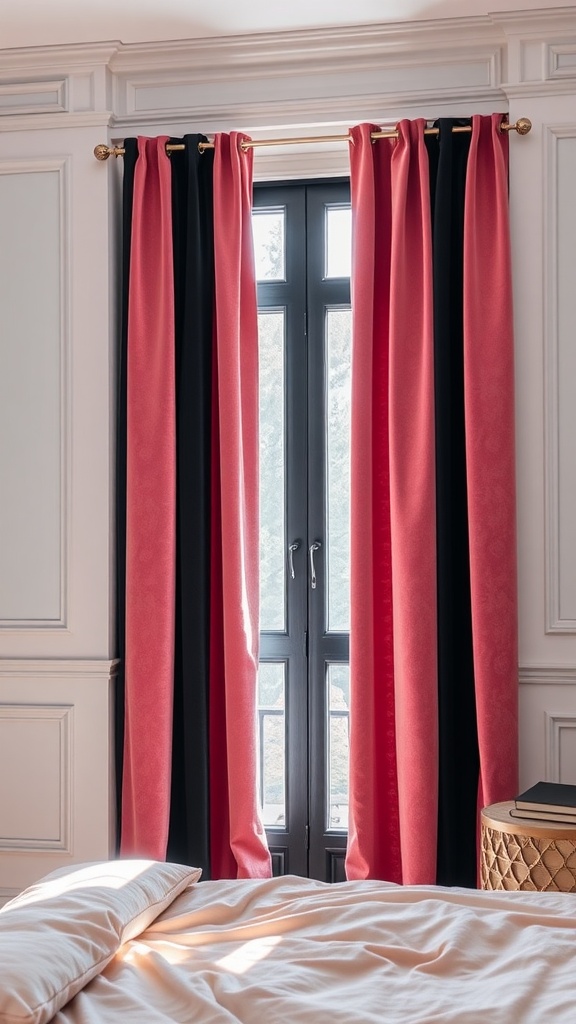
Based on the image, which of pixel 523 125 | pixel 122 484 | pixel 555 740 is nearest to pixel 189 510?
pixel 122 484

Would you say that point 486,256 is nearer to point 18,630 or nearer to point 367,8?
point 367,8

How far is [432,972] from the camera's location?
1500 mm

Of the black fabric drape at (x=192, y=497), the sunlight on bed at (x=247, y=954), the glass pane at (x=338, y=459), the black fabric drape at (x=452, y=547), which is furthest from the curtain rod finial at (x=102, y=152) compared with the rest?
the sunlight on bed at (x=247, y=954)

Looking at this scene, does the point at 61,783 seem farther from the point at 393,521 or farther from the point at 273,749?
the point at 393,521

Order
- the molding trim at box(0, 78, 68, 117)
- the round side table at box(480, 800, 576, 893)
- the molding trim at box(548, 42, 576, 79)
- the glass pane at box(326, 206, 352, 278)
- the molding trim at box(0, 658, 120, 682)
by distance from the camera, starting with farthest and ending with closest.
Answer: the glass pane at box(326, 206, 352, 278), the molding trim at box(0, 78, 68, 117), the molding trim at box(0, 658, 120, 682), the molding trim at box(548, 42, 576, 79), the round side table at box(480, 800, 576, 893)

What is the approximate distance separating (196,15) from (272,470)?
56.5 inches

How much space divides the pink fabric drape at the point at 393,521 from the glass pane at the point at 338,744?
0.80 feet

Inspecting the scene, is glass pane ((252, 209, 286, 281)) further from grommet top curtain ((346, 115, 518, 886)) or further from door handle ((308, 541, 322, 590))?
door handle ((308, 541, 322, 590))

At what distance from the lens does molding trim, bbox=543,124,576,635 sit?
2973mm

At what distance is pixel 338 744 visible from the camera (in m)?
3.31

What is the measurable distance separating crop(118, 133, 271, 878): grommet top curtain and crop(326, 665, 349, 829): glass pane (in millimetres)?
316

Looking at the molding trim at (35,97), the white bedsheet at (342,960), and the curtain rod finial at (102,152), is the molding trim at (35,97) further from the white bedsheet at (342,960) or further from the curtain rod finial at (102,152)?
the white bedsheet at (342,960)

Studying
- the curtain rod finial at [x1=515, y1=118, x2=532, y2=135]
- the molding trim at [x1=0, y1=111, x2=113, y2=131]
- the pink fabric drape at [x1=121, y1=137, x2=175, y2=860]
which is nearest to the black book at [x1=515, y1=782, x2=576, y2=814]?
the pink fabric drape at [x1=121, y1=137, x2=175, y2=860]

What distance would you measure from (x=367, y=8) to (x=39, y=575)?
2031 millimetres
